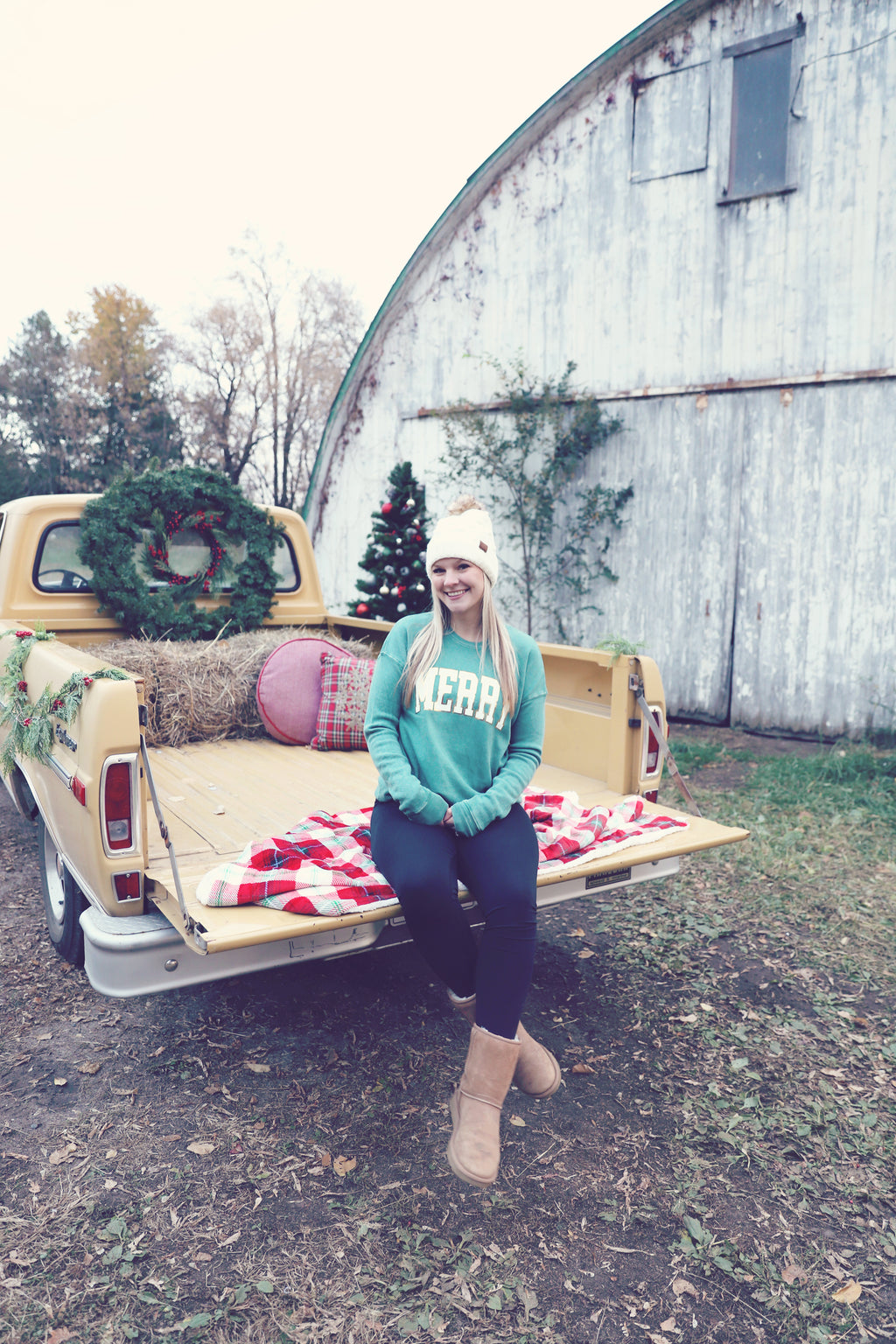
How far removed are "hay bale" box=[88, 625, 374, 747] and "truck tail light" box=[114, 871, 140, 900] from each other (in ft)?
7.37

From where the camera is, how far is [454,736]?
282cm

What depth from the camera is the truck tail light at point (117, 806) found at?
2566 millimetres

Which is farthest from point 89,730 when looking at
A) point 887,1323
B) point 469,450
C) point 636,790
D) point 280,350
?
point 280,350

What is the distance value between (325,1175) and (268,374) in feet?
96.9

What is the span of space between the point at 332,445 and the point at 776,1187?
10348 mm

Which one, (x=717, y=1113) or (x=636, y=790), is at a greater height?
(x=636, y=790)

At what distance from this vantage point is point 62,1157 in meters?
2.60

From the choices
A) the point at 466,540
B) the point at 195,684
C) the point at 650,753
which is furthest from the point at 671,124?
the point at 466,540

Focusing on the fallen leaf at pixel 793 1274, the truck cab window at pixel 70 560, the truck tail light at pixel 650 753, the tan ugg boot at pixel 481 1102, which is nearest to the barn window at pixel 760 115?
the truck cab window at pixel 70 560

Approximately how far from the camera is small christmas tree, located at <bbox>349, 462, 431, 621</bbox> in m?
9.51

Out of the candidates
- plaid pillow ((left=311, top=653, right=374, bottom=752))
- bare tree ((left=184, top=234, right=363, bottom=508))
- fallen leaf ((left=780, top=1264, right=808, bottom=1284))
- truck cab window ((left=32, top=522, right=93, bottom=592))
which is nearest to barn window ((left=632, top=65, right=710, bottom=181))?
plaid pillow ((left=311, top=653, right=374, bottom=752))

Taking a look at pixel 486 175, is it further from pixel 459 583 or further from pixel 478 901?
pixel 478 901

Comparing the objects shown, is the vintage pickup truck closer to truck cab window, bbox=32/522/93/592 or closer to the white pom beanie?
truck cab window, bbox=32/522/93/592

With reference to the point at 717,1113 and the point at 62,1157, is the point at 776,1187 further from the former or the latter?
the point at 62,1157
